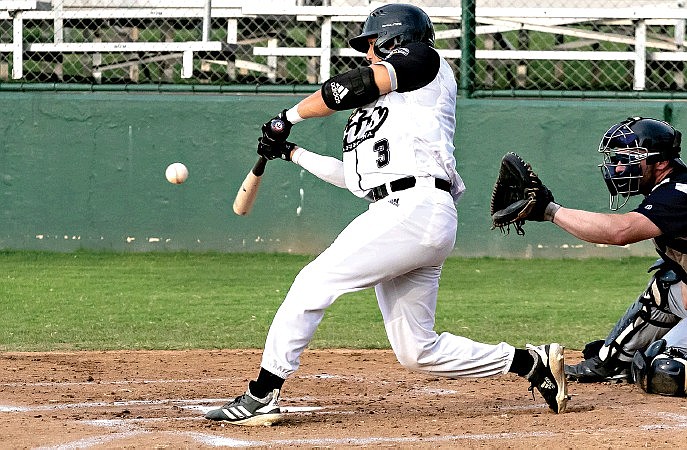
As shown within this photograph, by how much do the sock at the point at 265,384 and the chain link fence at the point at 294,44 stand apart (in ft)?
22.1

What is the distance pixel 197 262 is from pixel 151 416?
557 centimetres

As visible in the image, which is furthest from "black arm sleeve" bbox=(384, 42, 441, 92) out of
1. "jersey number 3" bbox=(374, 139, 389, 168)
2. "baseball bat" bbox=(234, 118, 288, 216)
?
"baseball bat" bbox=(234, 118, 288, 216)

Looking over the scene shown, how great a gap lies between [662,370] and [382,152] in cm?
175

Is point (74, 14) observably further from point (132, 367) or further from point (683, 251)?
point (683, 251)

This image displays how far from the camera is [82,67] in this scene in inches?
440

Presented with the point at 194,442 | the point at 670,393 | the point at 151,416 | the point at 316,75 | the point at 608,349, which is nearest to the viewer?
the point at 194,442

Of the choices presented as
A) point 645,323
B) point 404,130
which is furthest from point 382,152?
point 645,323

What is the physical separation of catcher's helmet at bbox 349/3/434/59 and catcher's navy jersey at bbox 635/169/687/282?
44.6 inches

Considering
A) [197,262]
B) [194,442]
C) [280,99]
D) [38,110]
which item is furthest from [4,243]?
[194,442]

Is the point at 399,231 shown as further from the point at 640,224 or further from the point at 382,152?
the point at 640,224

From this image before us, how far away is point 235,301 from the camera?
838 centimetres

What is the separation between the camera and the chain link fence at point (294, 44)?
35.8ft

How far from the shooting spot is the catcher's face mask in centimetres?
487

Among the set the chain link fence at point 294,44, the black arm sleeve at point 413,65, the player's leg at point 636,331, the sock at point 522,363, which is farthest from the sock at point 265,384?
the chain link fence at point 294,44
